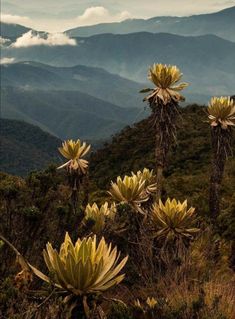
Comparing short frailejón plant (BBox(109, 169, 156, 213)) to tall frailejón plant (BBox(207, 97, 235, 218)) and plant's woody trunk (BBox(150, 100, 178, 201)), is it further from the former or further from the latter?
tall frailejón plant (BBox(207, 97, 235, 218))

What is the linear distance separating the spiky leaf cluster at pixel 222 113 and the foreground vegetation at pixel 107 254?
87mm

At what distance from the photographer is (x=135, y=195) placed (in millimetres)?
10391

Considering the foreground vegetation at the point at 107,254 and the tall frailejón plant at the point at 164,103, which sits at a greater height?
the tall frailejón plant at the point at 164,103

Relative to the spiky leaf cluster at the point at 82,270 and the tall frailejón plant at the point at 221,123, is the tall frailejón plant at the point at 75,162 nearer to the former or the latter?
the tall frailejón plant at the point at 221,123

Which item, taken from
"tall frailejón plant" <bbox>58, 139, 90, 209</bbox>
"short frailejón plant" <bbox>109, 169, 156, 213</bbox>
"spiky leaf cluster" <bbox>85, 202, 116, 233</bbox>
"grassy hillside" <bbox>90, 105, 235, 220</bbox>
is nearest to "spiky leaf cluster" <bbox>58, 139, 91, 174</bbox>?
"tall frailejón plant" <bbox>58, 139, 90, 209</bbox>

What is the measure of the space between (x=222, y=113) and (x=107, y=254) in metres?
10.4

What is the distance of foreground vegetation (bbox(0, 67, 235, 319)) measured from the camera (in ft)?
16.3

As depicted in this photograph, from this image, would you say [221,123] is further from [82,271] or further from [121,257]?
[82,271]

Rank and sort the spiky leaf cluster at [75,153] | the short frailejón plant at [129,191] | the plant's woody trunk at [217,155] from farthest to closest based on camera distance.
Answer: the plant's woody trunk at [217,155] → the spiky leaf cluster at [75,153] → the short frailejón plant at [129,191]

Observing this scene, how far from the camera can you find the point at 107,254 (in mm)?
5160

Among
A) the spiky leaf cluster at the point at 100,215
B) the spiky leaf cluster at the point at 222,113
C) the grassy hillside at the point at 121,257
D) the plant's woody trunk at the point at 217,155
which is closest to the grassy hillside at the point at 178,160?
the plant's woody trunk at the point at 217,155

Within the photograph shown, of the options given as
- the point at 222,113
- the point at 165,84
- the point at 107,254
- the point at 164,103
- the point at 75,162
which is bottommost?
the point at 75,162

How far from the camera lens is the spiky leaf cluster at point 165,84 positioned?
1254 cm

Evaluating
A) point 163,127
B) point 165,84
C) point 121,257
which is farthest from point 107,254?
point 163,127
